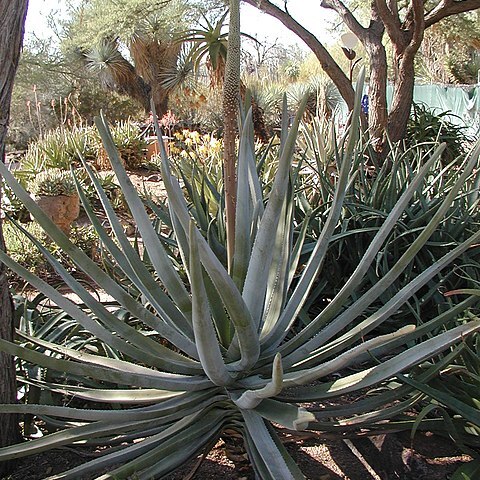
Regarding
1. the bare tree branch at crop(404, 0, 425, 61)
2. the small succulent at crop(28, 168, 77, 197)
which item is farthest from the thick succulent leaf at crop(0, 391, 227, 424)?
the small succulent at crop(28, 168, 77, 197)

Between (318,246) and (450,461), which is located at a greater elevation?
(318,246)

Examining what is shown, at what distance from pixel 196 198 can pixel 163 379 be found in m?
1.60

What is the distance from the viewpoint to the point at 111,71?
2312 cm

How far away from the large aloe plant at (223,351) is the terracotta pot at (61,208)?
18.6 feet

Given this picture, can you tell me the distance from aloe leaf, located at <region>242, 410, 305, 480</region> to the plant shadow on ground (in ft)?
0.97

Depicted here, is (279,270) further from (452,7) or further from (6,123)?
(452,7)

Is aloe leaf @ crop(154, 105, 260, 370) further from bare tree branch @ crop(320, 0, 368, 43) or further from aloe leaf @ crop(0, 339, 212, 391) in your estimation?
bare tree branch @ crop(320, 0, 368, 43)

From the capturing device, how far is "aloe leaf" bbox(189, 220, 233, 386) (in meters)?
1.25

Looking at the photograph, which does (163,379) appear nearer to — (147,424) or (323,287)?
(147,424)

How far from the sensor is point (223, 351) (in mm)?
1854

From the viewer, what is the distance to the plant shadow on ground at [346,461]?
1.88 metres

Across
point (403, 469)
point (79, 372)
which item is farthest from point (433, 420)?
point (79, 372)

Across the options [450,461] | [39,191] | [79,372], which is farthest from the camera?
[39,191]

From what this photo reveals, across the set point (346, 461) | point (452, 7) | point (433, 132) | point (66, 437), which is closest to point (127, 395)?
point (66, 437)
